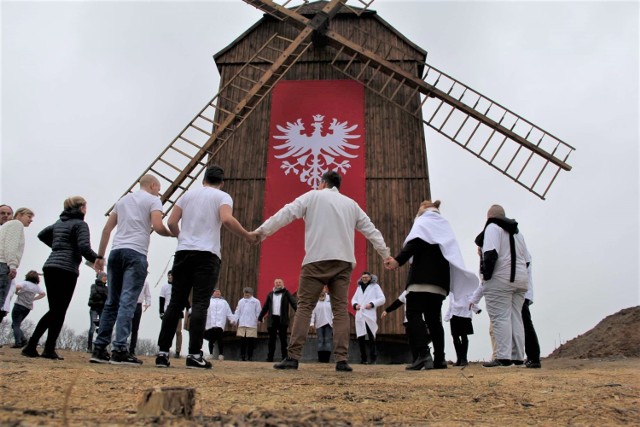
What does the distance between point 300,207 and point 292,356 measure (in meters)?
1.34

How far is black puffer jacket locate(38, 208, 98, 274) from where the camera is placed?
17.0ft

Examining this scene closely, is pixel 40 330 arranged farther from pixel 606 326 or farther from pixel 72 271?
pixel 606 326

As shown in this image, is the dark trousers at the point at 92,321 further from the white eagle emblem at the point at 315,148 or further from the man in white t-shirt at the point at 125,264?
the man in white t-shirt at the point at 125,264

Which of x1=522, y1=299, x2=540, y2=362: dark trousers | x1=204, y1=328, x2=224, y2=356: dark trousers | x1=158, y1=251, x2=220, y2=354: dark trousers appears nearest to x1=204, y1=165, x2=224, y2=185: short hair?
x1=158, y1=251, x2=220, y2=354: dark trousers

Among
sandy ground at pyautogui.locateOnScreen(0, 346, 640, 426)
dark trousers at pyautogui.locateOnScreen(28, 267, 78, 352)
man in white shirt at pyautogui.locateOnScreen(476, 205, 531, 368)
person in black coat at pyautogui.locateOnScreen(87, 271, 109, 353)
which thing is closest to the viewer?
sandy ground at pyautogui.locateOnScreen(0, 346, 640, 426)

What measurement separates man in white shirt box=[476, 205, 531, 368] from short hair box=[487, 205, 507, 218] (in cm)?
4

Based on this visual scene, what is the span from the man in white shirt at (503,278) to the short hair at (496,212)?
38mm

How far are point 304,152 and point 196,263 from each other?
8.59 metres

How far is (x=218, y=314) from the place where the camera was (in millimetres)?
11008

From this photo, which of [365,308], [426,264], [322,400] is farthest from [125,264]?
[365,308]

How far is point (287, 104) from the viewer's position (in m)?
13.6

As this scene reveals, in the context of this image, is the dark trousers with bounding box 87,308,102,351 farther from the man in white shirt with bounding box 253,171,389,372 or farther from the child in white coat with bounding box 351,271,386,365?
the man in white shirt with bounding box 253,171,389,372

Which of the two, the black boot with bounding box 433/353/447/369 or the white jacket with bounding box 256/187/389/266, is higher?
the white jacket with bounding box 256/187/389/266

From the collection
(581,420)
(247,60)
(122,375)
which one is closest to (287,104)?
(247,60)
